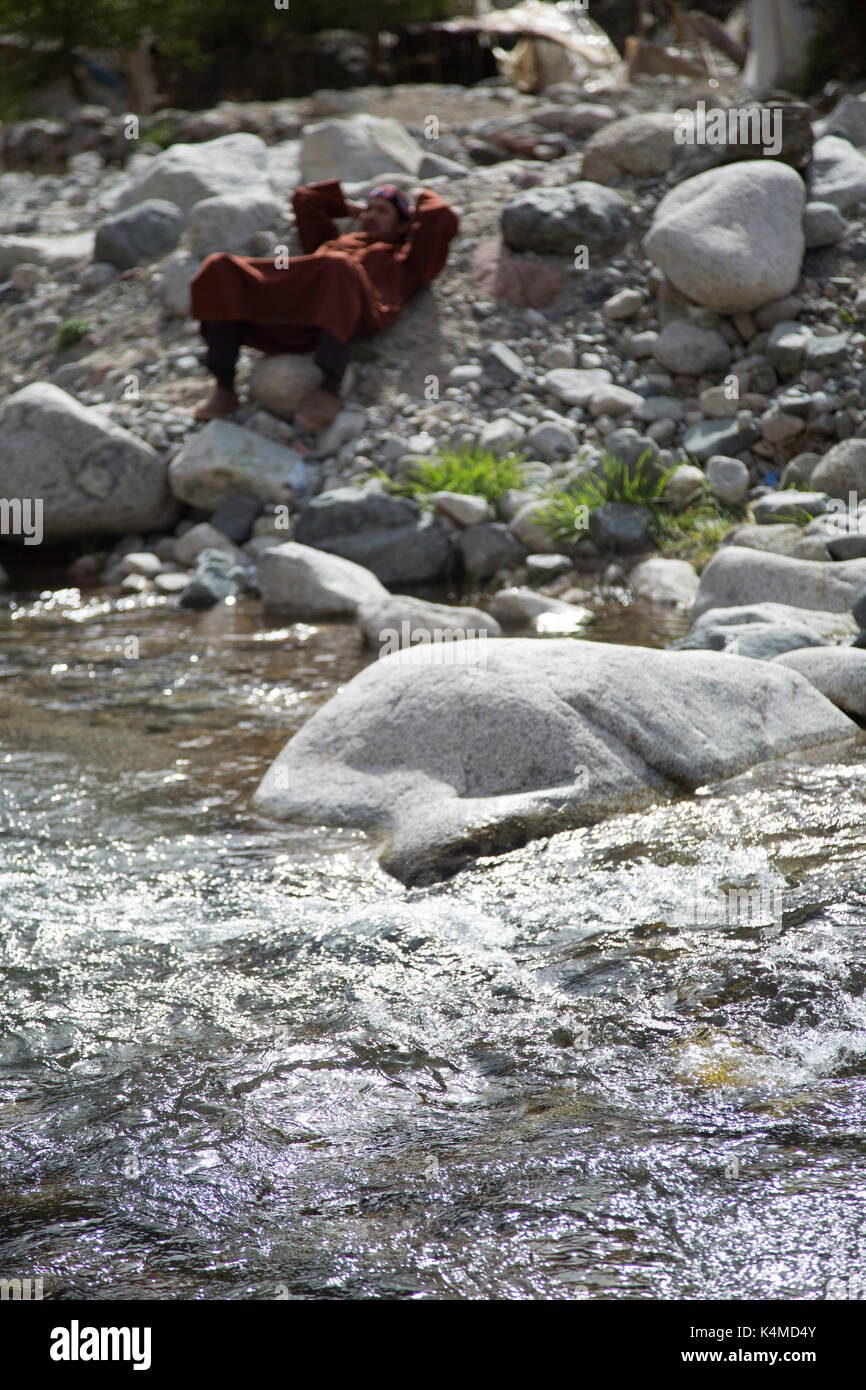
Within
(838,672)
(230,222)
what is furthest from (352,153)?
(838,672)

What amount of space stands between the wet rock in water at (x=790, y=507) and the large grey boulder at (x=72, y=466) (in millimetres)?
4136

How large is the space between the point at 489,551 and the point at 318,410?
2017 mm

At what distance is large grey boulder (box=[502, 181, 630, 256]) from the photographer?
30.8 ft

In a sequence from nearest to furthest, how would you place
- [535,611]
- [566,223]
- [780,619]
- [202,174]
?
1. [780,619]
2. [535,611]
3. [566,223]
4. [202,174]

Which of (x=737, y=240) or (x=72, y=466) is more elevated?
(x=737, y=240)

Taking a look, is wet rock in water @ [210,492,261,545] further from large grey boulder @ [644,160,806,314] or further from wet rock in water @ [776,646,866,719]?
wet rock in water @ [776,646,866,719]

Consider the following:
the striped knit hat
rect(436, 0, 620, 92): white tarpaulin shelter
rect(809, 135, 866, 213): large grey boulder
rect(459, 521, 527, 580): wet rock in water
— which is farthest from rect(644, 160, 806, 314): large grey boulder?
rect(436, 0, 620, 92): white tarpaulin shelter

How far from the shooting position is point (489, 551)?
7.16 metres

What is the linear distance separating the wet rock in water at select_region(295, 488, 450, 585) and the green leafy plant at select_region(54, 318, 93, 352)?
3.82m

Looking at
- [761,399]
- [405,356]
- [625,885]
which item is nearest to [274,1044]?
[625,885]

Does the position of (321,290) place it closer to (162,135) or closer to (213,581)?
(213,581)

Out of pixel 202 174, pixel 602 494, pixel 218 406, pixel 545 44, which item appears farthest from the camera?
pixel 545 44

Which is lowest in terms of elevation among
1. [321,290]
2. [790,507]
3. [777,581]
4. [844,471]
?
[777,581]

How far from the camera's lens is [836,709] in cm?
444
